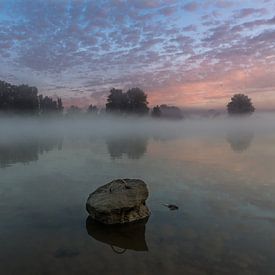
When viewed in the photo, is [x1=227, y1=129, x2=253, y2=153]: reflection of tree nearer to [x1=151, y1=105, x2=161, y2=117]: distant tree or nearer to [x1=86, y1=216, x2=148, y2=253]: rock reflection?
[x1=86, y1=216, x2=148, y2=253]: rock reflection

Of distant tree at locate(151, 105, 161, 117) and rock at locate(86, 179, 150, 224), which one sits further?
distant tree at locate(151, 105, 161, 117)

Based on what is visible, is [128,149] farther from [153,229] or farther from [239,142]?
[153,229]

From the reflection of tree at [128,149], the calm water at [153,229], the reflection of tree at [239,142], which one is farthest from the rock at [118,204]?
the reflection of tree at [239,142]

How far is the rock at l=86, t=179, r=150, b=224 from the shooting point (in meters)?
14.9

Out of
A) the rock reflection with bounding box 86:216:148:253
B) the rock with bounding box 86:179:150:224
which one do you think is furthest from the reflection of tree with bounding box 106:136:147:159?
the rock reflection with bounding box 86:216:148:253

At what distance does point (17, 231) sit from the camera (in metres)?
13.9

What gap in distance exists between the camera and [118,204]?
591 inches

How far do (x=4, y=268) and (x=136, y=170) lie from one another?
18.1 metres

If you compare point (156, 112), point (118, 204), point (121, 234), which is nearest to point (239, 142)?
point (118, 204)

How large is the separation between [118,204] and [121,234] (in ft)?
5.01

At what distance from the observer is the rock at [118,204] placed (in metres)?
14.9

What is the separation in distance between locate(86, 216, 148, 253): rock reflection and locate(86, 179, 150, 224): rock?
35cm

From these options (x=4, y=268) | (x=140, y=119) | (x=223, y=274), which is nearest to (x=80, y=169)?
(x=4, y=268)

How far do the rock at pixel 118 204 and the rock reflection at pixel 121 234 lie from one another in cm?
35
